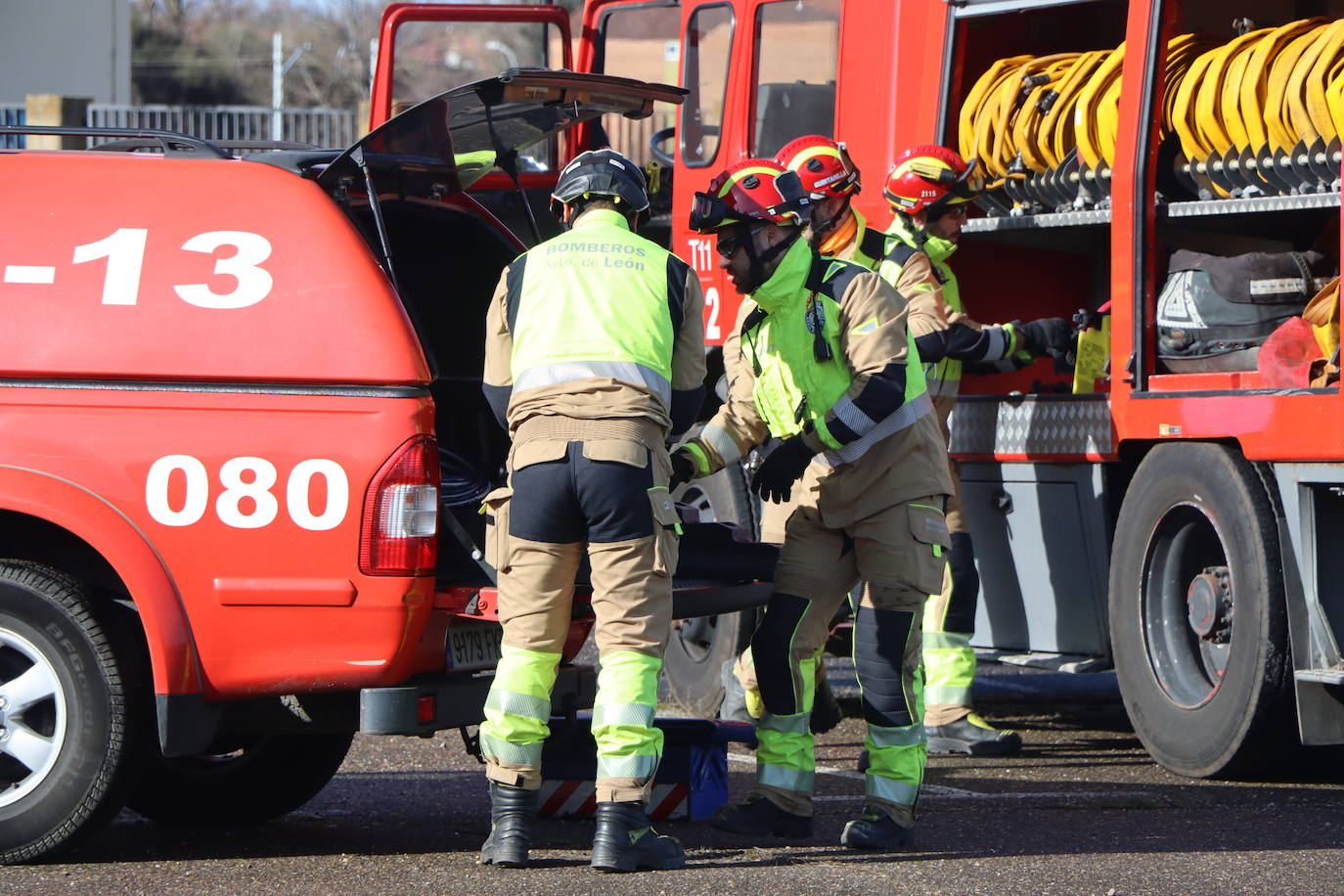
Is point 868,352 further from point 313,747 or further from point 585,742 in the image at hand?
point 313,747

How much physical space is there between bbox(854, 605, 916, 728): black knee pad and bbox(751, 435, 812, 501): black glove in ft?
1.43

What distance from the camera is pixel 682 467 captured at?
5.72 meters

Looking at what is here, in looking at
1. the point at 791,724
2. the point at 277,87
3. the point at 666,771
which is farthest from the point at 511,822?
the point at 277,87

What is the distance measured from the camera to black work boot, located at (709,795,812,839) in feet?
18.4

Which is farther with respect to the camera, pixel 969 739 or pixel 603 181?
pixel 969 739

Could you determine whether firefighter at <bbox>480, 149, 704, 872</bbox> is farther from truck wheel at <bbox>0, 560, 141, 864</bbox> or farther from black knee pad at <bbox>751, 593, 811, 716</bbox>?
truck wheel at <bbox>0, 560, 141, 864</bbox>

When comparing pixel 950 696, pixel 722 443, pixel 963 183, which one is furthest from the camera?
pixel 963 183

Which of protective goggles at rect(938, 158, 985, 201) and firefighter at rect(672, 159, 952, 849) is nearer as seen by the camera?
firefighter at rect(672, 159, 952, 849)

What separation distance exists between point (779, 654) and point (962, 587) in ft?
6.24

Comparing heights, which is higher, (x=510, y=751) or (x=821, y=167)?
(x=821, y=167)

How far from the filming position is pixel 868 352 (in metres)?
5.56

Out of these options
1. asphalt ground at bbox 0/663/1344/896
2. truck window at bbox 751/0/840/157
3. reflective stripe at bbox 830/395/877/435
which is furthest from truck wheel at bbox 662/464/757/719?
reflective stripe at bbox 830/395/877/435

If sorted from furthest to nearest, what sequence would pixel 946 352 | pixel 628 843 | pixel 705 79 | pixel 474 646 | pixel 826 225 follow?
pixel 705 79, pixel 946 352, pixel 826 225, pixel 474 646, pixel 628 843

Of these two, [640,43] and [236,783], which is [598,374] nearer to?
[236,783]
